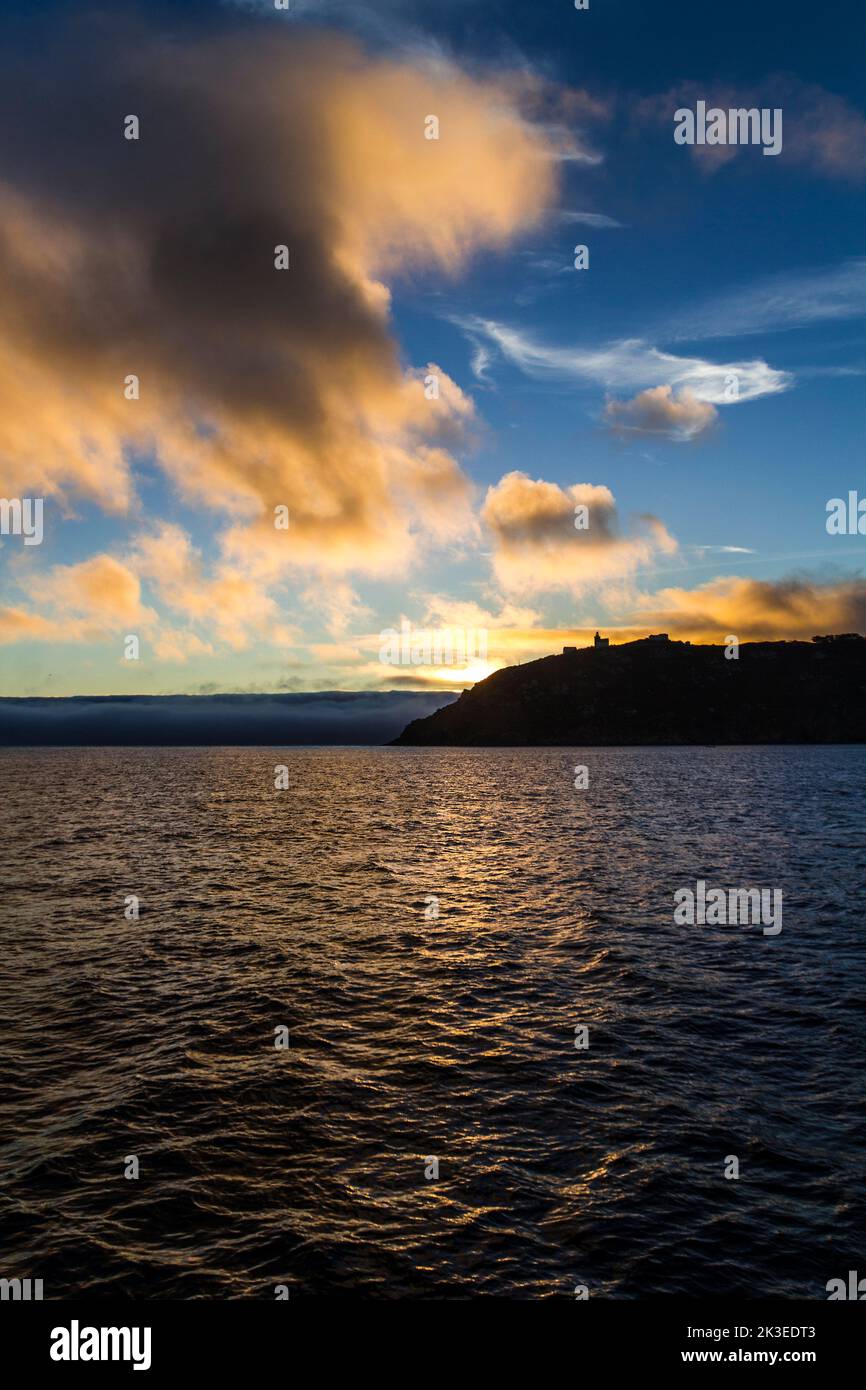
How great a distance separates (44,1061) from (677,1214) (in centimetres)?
1675

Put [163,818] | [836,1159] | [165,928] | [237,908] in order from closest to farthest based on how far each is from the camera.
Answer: [836,1159], [165,928], [237,908], [163,818]

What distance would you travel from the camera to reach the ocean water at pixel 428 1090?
40.1 ft

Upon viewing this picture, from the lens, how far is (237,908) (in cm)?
3841

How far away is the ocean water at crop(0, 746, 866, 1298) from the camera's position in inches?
481

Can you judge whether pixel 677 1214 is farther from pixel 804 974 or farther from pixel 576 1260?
pixel 804 974

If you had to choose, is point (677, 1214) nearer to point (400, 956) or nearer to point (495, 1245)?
point (495, 1245)

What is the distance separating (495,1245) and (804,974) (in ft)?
63.3

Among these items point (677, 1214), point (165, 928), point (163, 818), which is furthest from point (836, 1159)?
point (163, 818)

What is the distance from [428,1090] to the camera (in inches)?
709

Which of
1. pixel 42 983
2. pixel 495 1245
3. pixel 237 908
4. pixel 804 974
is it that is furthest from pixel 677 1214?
pixel 237 908

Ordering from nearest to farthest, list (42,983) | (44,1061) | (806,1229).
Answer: (806,1229), (44,1061), (42,983)

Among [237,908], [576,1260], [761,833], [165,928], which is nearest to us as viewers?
[576,1260]

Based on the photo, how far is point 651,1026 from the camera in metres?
22.0

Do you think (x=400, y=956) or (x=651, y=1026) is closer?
(x=651, y=1026)
